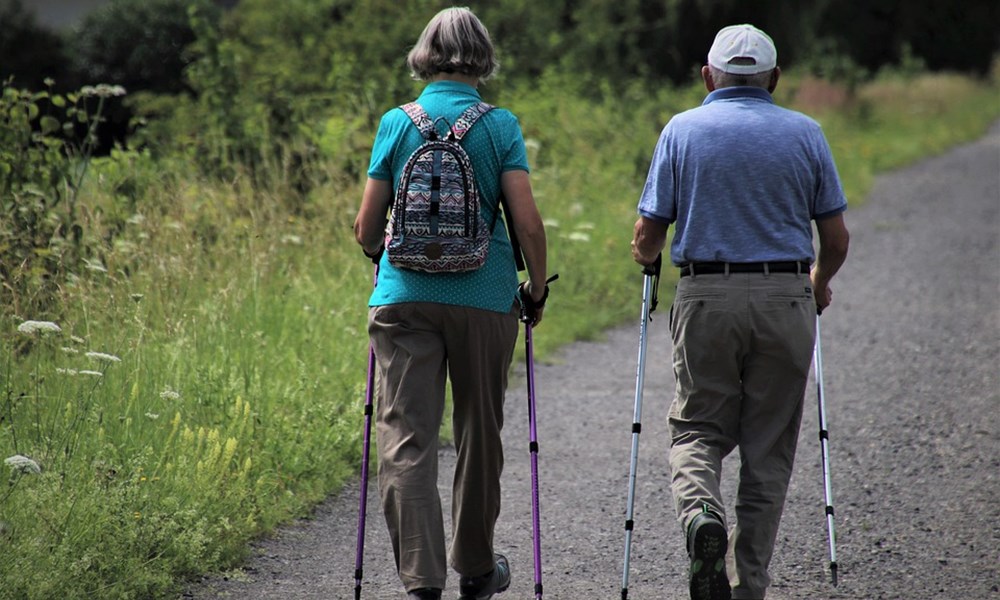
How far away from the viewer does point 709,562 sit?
157 inches

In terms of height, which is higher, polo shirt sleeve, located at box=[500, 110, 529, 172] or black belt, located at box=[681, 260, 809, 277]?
polo shirt sleeve, located at box=[500, 110, 529, 172]

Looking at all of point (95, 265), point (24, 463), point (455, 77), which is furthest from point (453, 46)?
point (95, 265)

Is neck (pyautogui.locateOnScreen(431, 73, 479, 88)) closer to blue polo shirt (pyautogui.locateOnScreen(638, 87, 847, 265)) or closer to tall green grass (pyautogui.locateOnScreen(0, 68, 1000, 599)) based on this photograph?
blue polo shirt (pyautogui.locateOnScreen(638, 87, 847, 265))

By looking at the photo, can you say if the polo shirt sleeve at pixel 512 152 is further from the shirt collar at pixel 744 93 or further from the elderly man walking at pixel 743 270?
the shirt collar at pixel 744 93

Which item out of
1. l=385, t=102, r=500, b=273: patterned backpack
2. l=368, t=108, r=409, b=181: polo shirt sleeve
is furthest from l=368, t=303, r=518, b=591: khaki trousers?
l=368, t=108, r=409, b=181: polo shirt sleeve

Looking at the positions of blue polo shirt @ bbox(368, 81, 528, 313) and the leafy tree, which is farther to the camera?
the leafy tree

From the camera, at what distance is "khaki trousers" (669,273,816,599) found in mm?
4191

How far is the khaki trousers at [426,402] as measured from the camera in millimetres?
4215

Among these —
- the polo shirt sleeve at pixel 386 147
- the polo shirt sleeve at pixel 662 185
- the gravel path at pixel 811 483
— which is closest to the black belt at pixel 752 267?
the polo shirt sleeve at pixel 662 185

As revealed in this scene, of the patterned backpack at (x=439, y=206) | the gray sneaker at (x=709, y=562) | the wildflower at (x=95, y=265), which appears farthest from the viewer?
the wildflower at (x=95, y=265)

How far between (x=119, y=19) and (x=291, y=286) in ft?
37.4

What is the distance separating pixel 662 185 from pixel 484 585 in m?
1.46

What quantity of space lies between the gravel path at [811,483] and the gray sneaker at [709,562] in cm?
93

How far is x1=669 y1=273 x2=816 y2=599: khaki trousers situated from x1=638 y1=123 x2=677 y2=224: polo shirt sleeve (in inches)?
9.0
